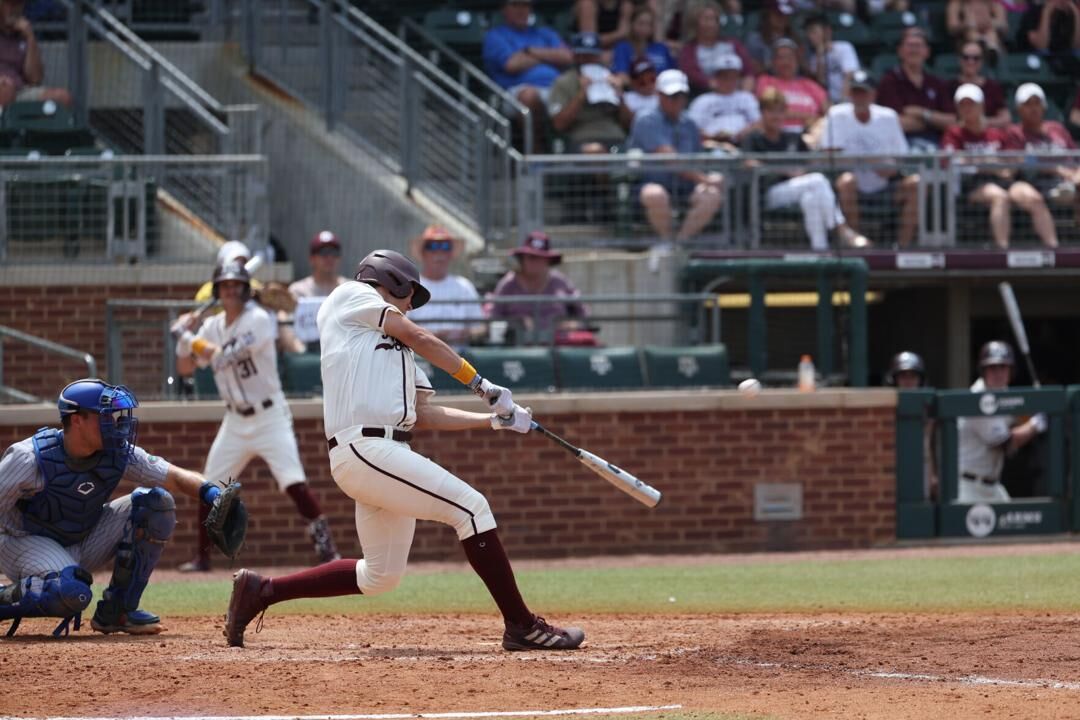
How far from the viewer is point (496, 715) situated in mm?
5605

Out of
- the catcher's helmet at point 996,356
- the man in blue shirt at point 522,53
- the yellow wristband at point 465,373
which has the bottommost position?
the catcher's helmet at point 996,356

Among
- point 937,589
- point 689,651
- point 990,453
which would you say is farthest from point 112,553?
point 990,453

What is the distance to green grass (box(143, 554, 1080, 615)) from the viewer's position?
9195mm

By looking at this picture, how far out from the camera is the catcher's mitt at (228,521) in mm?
7371

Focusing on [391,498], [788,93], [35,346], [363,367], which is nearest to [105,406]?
[363,367]

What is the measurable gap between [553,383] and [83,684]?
6.45 m

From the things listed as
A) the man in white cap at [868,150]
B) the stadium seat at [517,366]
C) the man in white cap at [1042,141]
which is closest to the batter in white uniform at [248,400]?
the stadium seat at [517,366]

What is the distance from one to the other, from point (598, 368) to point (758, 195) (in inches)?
95.7

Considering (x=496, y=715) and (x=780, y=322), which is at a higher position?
(x=780, y=322)

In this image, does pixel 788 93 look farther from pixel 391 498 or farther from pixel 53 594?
pixel 53 594

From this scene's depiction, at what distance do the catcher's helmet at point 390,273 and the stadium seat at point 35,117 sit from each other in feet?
26.3

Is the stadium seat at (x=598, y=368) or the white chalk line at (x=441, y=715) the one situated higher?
the stadium seat at (x=598, y=368)

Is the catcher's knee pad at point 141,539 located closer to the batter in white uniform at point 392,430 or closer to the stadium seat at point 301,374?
the batter in white uniform at point 392,430

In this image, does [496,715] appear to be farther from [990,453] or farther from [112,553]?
[990,453]
